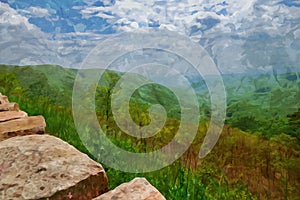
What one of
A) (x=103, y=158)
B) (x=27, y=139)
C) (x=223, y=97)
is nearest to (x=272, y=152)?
(x=223, y=97)

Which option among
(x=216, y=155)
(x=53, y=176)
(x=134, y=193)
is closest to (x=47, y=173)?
(x=53, y=176)

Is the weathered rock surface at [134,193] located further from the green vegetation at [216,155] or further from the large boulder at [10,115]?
the large boulder at [10,115]

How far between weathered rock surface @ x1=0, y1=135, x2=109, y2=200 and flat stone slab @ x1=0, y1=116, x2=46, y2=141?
137cm

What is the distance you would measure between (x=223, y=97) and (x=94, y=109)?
8.84 ft

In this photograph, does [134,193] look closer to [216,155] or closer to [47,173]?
[47,173]

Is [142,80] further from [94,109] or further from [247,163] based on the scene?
[247,163]

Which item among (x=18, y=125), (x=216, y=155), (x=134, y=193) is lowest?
(x=216, y=155)

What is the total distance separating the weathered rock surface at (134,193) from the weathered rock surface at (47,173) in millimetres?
339

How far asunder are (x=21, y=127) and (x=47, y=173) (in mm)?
2451

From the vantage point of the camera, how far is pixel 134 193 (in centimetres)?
356

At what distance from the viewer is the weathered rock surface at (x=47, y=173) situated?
363 cm

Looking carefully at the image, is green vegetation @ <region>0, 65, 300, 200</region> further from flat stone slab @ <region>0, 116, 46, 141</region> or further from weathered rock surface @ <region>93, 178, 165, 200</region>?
weathered rock surface @ <region>93, 178, 165, 200</region>

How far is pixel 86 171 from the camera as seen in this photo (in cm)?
389

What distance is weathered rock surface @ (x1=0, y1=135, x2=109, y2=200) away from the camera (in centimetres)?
363
